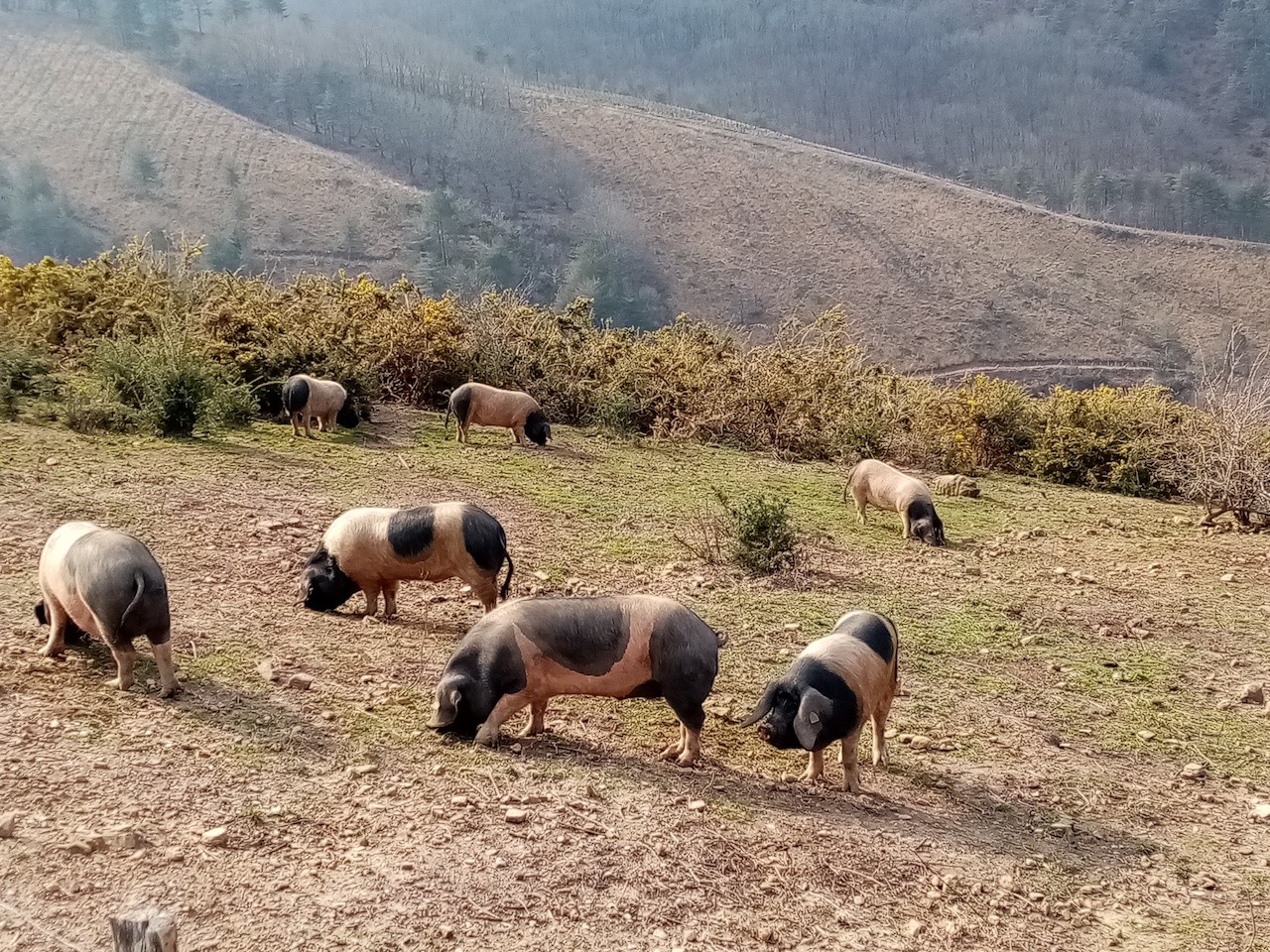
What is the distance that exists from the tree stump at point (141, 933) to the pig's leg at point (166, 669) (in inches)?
104

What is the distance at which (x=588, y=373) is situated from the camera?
54.7ft

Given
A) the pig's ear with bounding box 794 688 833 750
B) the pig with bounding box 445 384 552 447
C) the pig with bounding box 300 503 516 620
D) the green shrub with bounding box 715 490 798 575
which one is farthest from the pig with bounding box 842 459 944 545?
the pig's ear with bounding box 794 688 833 750

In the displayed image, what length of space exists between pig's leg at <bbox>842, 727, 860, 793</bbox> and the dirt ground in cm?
7

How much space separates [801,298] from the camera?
54.8 meters

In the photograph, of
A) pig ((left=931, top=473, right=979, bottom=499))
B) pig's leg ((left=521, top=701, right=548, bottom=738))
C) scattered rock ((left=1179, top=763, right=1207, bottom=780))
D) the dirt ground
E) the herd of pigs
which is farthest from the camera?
pig ((left=931, top=473, right=979, bottom=499))

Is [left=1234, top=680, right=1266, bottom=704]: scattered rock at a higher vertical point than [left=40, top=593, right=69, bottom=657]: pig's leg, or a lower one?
higher

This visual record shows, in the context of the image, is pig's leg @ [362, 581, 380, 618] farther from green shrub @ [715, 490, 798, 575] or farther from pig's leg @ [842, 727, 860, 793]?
pig's leg @ [842, 727, 860, 793]

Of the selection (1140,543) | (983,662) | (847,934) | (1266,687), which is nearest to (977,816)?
(847,934)

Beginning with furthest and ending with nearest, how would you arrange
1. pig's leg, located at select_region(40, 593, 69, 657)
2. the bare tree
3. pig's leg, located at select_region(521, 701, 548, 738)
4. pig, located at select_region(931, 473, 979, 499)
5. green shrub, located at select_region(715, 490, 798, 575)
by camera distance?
pig, located at select_region(931, 473, 979, 499)
the bare tree
green shrub, located at select_region(715, 490, 798, 575)
pig's leg, located at select_region(40, 593, 69, 657)
pig's leg, located at select_region(521, 701, 548, 738)

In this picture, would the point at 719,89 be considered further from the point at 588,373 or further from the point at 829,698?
the point at 829,698

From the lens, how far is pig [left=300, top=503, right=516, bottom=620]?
628cm

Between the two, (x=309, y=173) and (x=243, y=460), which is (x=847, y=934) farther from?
(x=309, y=173)

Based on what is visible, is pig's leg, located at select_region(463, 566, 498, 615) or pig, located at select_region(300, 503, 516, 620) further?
pig's leg, located at select_region(463, 566, 498, 615)

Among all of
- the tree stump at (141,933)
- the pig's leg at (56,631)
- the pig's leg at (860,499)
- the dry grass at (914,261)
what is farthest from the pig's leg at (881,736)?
the dry grass at (914,261)
